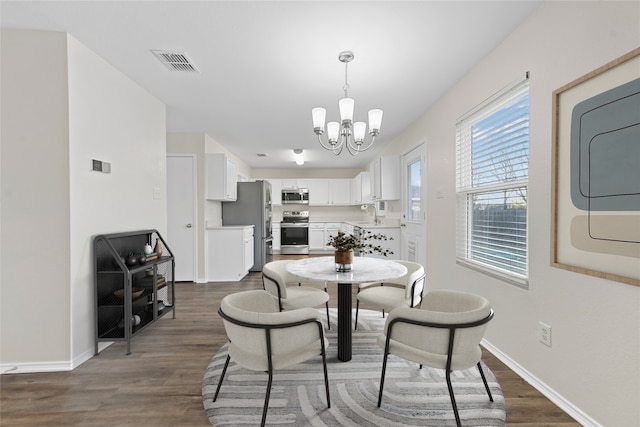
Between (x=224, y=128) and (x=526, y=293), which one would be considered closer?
(x=526, y=293)

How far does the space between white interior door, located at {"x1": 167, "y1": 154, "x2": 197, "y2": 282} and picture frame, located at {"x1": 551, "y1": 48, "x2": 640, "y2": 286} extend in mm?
4464

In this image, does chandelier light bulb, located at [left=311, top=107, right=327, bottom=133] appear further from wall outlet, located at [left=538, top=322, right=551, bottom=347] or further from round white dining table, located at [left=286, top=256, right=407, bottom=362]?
wall outlet, located at [left=538, top=322, right=551, bottom=347]

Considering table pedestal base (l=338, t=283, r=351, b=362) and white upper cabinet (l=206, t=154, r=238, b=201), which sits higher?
white upper cabinet (l=206, t=154, r=238, b=201)

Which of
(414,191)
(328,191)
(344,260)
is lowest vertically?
(344,260)

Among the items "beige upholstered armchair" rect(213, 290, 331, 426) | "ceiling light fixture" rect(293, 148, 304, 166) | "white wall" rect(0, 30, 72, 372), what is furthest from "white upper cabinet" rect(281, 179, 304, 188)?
"beige upholstered armchair" rect(213, 290, 331, 426)

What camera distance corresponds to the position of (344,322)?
223 centimetres

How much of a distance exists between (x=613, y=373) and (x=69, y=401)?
9.84 feet

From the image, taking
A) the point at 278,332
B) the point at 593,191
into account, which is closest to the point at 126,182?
the point at 278,332

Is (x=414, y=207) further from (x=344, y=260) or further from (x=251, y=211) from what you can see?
(x=251, y=211)

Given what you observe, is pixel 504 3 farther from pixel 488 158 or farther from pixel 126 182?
pixel 126 182

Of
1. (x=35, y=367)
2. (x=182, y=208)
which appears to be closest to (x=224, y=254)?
(x=182, y=208)

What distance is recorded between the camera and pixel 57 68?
7.06 ft

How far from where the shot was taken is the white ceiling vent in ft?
7.80

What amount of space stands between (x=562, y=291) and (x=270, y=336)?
5.51ft
